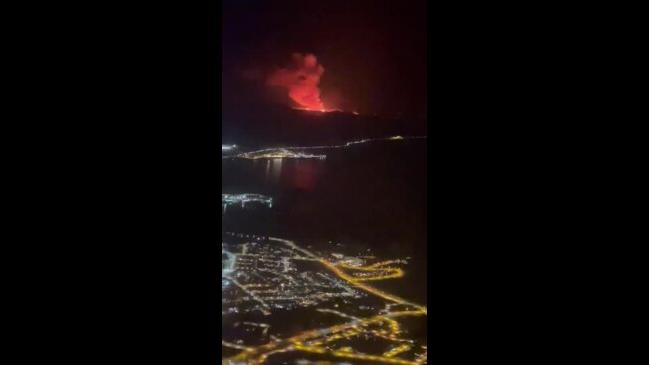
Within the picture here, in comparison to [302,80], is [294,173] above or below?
below

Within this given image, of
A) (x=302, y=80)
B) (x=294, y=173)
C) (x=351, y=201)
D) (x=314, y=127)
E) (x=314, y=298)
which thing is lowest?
(x=314, y=298)

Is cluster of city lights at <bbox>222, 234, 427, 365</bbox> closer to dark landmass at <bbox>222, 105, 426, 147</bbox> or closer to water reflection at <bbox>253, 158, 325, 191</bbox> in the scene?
water reflection at <bbox>253, 158, 325, 191</bbox>

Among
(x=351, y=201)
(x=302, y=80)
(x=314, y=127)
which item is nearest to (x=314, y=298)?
(x=351, y=201)

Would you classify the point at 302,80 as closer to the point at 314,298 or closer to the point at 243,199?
the point at 243,199

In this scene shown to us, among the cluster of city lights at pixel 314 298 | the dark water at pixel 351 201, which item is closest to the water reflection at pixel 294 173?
the dark water at pixel 351 201

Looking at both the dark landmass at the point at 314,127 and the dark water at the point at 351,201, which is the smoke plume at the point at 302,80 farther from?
the dark water at the point at 351,201

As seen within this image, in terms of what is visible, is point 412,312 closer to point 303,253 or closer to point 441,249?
point 441,249
